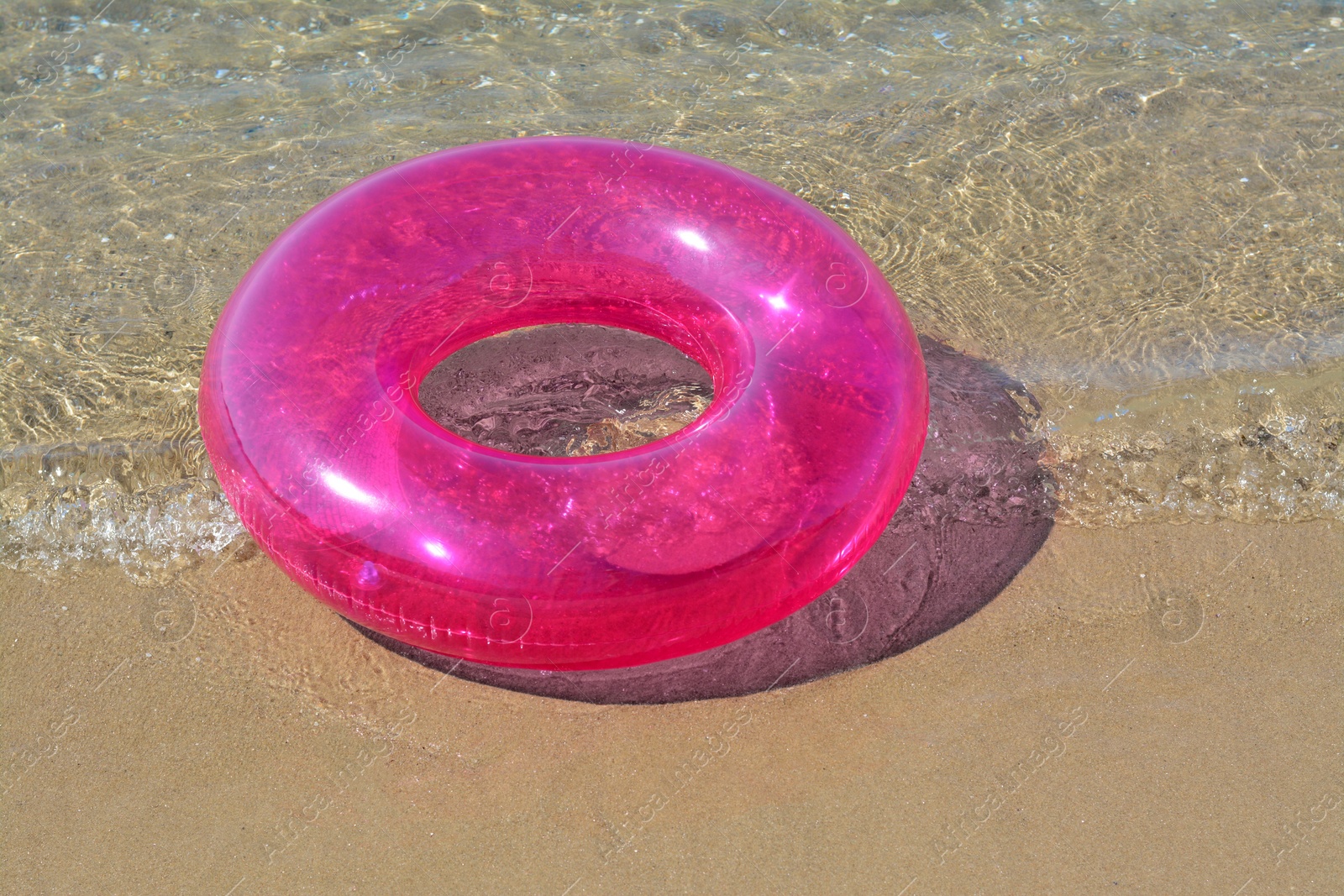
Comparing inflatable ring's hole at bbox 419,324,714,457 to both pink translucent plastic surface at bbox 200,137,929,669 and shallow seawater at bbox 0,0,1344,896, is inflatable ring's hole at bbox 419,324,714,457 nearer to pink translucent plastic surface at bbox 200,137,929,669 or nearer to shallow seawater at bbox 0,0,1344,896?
pink translucent plastic surface at bbox 200,137,929,669

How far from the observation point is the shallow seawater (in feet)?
8.45

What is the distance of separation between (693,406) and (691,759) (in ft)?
4.62

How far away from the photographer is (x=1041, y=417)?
371 cm

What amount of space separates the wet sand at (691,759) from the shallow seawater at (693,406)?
1 cm

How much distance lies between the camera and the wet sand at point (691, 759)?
251 cm

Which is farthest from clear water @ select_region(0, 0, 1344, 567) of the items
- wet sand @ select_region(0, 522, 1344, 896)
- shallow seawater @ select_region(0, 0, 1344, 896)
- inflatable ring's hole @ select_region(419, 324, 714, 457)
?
inflatable ring's hole @ select_region(419, 324, 714, 457)

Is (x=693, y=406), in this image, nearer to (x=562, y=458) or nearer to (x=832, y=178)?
(x=562, y=458)

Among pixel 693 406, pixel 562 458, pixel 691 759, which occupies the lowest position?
pixel 691 759

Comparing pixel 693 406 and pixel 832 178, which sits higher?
pixel 832 178

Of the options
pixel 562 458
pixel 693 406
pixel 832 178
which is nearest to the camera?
pixel 562 458

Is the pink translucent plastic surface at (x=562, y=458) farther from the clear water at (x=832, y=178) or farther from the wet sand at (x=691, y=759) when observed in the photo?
the clear water at (x=832, y=178)

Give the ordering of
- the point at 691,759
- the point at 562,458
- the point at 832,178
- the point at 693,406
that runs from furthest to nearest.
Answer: the point at 832,178 < the point at 693,406 < the point at 691,759 < the point at 562,458

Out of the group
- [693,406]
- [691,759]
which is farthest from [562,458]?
[693,406]

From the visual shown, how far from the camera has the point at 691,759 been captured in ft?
8.89
